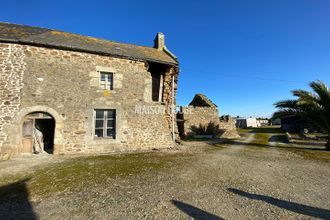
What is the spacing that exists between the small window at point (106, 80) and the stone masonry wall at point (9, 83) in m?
3.81

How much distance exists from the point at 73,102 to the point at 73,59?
2.39 metres

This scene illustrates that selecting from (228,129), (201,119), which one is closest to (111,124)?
(201,119)

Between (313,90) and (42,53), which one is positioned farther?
(313,90)

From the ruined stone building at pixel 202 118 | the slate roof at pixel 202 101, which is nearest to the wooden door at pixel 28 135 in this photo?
the ruined stone building at pixel 202 118

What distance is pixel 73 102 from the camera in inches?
409

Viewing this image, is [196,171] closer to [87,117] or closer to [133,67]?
[87,117]

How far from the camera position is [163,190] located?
17.1ft

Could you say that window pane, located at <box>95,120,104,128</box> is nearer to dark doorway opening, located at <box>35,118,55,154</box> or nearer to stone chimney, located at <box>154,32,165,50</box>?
dark doorway opening, located at <box>35,118,55,154</box>

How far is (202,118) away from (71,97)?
14.1 metres

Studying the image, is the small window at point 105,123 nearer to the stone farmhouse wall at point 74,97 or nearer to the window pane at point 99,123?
the window pane at point 99,123

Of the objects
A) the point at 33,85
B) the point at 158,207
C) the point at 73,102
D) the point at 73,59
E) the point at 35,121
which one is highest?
the point at 73,59

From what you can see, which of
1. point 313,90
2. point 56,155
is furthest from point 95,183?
point 313,90

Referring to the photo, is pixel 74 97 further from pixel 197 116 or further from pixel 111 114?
pixel 197 116

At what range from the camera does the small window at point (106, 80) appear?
1141cm
